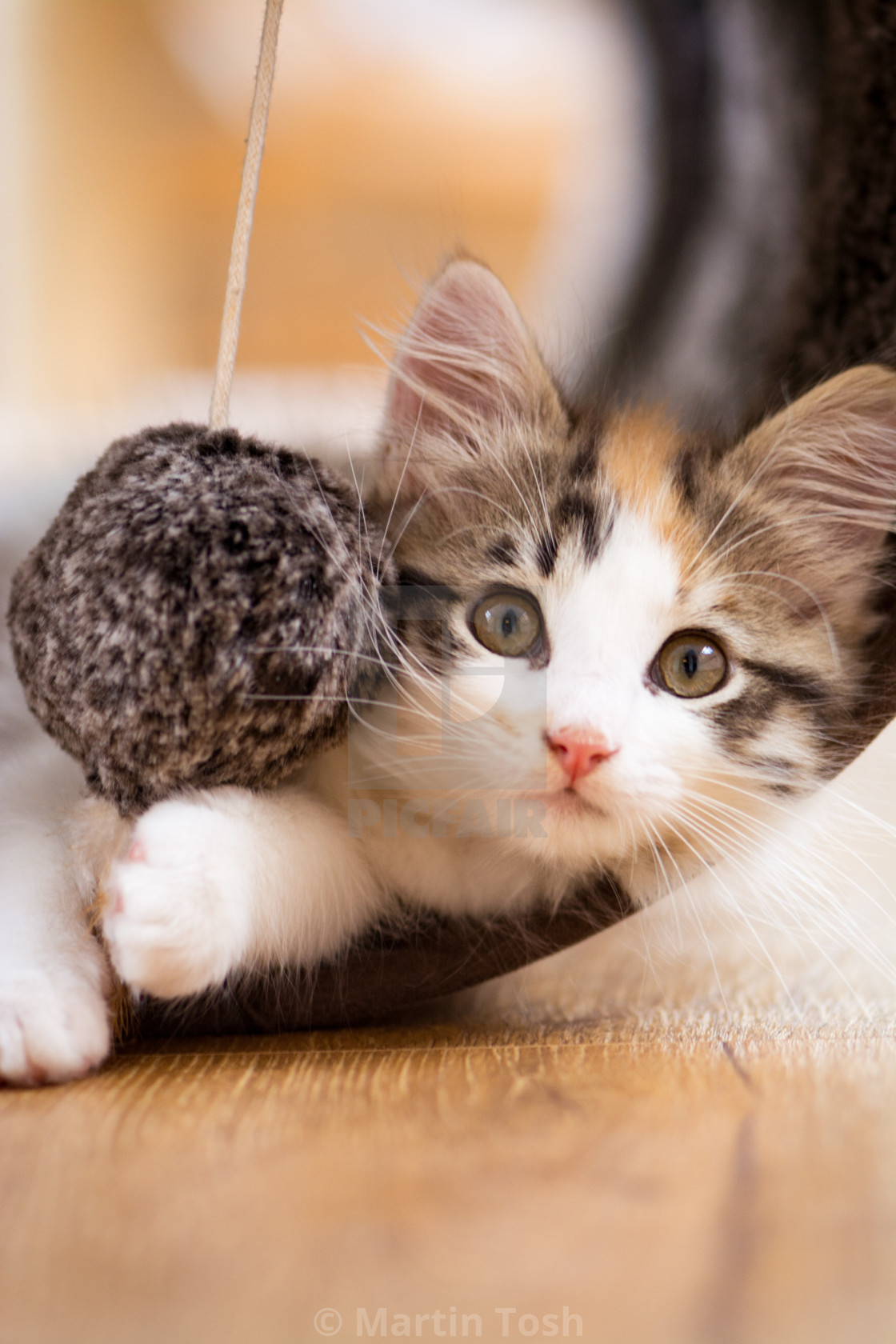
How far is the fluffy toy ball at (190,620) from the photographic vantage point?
59 centimetres

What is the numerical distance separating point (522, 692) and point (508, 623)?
9cm

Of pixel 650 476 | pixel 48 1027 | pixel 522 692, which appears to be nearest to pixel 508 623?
pixel 522 692

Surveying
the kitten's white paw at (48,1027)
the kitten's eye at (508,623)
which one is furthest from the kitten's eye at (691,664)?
the kitten's white paw at (48,1027)

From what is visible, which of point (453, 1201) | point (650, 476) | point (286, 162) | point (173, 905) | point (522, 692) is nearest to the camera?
point (453, 1201)

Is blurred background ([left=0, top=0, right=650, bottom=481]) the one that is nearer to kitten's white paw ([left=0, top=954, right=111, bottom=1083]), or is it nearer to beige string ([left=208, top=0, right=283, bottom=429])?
beige string ([left=208, top=0, right=283, bottom=429])

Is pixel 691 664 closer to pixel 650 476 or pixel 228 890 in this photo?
pixel 650 476

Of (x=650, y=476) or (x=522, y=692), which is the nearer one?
(x=522, y=692)

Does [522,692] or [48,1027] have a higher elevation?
[522,692]

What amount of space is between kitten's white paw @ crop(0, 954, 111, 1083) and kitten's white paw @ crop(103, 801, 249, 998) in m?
0.04

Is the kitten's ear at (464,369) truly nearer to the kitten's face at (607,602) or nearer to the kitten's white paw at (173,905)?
the kitten's face at (607,602)

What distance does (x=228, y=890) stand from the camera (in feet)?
2.31

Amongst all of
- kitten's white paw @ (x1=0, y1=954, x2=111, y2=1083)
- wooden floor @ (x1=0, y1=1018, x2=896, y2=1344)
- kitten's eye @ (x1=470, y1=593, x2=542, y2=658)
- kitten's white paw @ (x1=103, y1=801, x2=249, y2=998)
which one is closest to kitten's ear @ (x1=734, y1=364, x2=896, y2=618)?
kitten's eye @ (x1=470, y1=593, x2=542, y2=658)

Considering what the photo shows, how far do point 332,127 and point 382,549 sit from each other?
1.30m

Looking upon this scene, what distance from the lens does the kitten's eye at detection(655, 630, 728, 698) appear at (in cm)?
84
